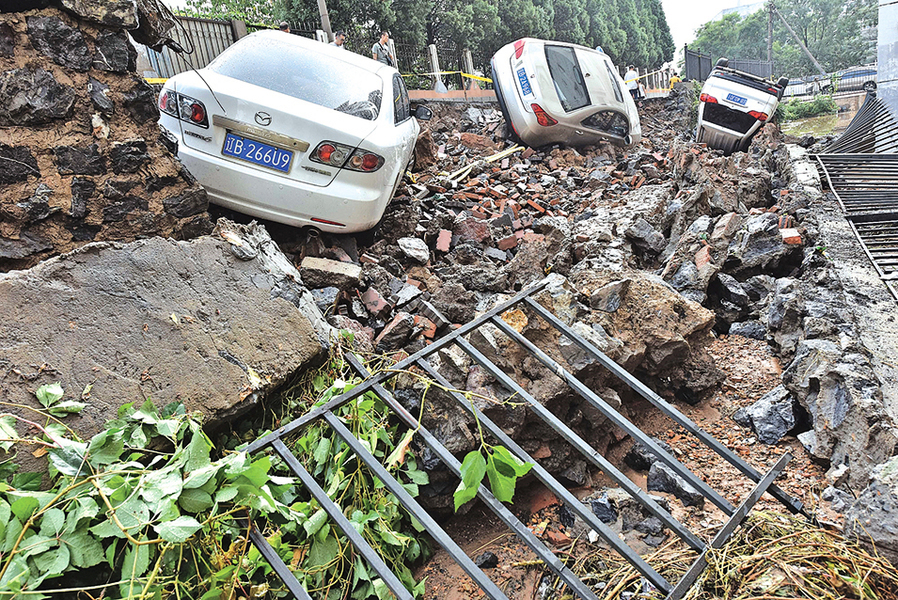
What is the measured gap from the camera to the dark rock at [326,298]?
3.18 m

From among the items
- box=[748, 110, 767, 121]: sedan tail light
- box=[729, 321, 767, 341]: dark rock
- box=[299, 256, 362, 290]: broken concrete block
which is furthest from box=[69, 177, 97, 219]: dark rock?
box=[748, 110, 767, 121]: sedan tail light

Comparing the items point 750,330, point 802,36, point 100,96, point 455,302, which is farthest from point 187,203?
point 802,36

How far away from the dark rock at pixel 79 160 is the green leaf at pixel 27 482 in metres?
1.54

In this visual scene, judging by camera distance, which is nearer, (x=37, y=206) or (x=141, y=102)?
(x=37, y=206)

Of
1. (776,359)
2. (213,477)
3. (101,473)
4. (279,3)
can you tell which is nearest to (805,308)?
(776,359)

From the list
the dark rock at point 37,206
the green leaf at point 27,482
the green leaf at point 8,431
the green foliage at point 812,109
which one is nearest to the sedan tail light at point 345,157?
the dark rock at point 37,206

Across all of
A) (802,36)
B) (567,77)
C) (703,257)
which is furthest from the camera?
(802,36)

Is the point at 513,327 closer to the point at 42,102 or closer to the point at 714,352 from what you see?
the point at 714,352

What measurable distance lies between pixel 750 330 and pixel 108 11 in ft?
14.3

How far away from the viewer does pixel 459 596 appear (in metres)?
2.14

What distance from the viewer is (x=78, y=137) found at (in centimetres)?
259

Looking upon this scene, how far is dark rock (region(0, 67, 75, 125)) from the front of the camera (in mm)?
2379

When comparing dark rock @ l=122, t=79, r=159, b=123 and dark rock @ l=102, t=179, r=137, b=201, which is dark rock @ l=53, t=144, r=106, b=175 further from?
dark rock @ l=122, t=79, r=159, b=123

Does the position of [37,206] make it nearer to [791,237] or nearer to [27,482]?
A: [27,482]
